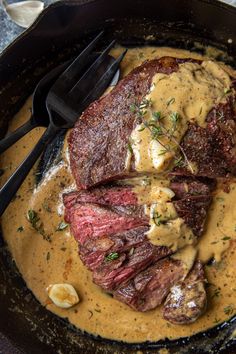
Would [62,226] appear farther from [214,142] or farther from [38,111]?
[214,142]

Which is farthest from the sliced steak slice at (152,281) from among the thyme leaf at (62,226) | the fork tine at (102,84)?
the fork tine at (102,84)

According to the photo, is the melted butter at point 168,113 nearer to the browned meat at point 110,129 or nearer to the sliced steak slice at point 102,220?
the browned meat at point 110,129

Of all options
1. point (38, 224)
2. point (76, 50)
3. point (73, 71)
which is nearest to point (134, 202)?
point (38, 224)

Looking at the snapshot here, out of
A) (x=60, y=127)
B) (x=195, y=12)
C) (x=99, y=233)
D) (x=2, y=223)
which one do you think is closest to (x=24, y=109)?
(x=60, y=127)

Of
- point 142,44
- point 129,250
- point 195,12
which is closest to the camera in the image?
point 129,250

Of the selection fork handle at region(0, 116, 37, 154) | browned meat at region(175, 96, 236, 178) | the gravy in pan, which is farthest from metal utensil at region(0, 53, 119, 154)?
browned meat at region(175, 96, 236, 178)

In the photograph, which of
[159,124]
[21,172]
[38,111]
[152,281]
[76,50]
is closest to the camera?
[159,124]

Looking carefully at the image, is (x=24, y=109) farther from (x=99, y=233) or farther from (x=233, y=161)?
(x=233, y=161)
